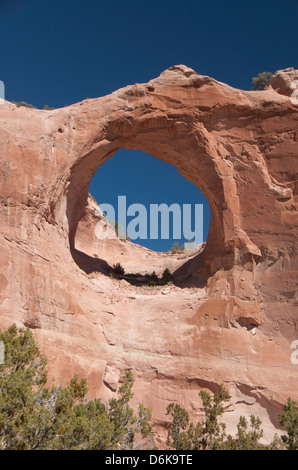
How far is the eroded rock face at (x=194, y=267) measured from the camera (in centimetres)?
1121

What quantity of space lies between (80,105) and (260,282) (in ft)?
27.6

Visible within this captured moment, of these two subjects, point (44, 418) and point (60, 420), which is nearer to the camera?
point (44, 418)

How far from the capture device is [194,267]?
53.6 ft

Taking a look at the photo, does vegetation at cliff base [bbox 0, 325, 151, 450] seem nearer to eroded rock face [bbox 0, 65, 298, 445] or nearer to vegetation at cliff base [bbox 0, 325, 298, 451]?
vegetation at cliff base [bbox 0, 325, 298, 451]

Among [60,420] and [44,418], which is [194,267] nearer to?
[60,420]

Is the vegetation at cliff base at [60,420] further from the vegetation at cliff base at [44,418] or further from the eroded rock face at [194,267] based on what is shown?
the eroded rock face at [194,267]

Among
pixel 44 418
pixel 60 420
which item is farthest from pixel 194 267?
pixel 44 418

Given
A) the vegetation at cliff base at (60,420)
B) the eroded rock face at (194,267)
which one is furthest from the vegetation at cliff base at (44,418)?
the eroded rock face at (194,267)

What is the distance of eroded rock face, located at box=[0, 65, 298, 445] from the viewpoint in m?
11.2

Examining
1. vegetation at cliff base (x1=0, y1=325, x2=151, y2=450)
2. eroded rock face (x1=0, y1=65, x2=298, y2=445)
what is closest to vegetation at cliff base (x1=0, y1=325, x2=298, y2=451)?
vegetation at cliff base (x1=0, y1=325, x2=151, y2=450)
